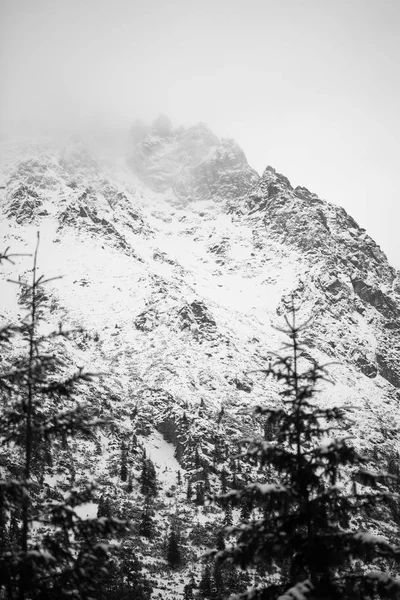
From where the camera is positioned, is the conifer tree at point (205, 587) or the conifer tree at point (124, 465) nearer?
the conifer tree at point (205, 587)

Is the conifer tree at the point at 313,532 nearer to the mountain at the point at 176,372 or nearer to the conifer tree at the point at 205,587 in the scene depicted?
the conifer tree at the point at 205,587

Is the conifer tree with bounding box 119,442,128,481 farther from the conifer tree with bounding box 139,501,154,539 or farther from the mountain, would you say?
the conifer tree with bounding box 139,501,154,539

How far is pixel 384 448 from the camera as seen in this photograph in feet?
445

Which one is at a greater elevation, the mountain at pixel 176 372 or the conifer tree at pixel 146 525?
the mountain at pixel 176 372

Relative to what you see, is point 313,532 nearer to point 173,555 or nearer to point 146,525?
point 173,555

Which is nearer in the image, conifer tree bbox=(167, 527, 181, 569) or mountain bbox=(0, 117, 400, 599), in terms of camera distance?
conifer tree bbox=(167, 527, 181, 569)

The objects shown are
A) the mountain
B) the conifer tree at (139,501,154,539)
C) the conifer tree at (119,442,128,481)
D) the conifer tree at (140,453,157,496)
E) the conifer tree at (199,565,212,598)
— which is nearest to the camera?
the conifer tree at (199,565,212,598)

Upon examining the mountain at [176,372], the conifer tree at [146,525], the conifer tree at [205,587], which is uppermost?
the mountain at [176,372]

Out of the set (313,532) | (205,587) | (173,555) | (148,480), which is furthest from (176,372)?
(313,532)

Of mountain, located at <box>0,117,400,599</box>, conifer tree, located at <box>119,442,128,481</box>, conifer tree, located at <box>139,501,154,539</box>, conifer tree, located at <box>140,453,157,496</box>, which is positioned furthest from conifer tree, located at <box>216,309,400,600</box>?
conifer tree, located at <box>119,442,128,481</box>

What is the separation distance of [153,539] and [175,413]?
45.3 m

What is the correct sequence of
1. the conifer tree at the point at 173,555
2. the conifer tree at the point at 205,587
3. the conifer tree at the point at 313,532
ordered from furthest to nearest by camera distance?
the conifer tree at the point at 173,555, the conifer tree at the point at 205,587, the conifer tree at the point at 313,532

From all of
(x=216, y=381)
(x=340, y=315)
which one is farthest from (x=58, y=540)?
(x=340, y=315)

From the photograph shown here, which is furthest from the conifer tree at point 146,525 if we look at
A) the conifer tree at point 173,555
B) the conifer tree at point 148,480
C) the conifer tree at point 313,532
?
the conifer tree at point 313,532
